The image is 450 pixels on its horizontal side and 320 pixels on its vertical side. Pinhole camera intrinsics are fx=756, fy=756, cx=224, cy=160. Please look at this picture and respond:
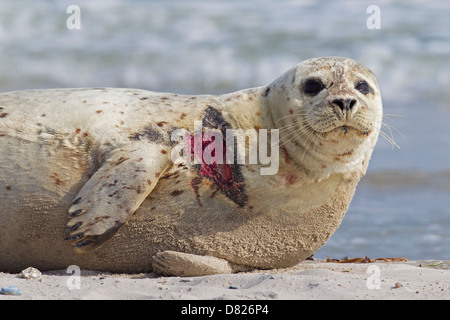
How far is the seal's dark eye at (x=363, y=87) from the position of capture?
15.4ft

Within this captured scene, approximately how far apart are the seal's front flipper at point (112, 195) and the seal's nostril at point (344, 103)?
1.09 metres

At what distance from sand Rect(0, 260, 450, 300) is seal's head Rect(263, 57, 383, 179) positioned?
72cm

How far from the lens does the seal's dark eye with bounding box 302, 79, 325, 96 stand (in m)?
4.67

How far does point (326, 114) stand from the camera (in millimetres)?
4402

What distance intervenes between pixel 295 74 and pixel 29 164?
69.0 inches

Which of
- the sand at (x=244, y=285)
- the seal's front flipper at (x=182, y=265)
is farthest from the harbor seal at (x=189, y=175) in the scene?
the sand at (x=244, y=285)

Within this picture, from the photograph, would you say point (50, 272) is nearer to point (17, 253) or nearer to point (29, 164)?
point (17, 253)

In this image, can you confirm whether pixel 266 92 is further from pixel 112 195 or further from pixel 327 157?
pixel 112 195

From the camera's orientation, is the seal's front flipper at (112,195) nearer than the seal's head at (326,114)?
Yes

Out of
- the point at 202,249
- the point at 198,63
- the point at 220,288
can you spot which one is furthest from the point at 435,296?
the point at 198,63

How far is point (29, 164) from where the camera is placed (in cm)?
465

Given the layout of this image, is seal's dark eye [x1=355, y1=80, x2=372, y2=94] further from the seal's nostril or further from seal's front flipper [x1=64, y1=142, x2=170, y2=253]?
seal's front flipper [x1=64, y1=142, x2=170, y2=253]

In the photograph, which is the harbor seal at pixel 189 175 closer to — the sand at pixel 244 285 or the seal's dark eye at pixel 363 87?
the seal's dark eye at pixel 363 87

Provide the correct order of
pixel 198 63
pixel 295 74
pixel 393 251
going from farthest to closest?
pixel 198 63, pixel 393 251, pixel 295 74
